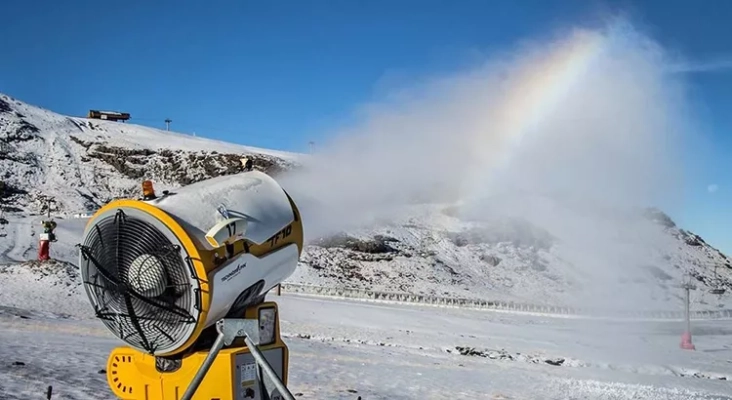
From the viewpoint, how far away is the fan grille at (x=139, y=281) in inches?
253

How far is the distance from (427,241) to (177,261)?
60187 millimetres

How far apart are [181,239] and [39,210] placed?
59973mm

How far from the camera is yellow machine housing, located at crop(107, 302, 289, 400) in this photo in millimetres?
6297

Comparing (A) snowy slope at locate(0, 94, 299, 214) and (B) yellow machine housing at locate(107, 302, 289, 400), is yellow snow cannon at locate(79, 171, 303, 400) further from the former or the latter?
(A) snowy slope at locate(0, 94, 299, 214)

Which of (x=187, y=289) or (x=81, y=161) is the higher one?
(x=81, y=161)

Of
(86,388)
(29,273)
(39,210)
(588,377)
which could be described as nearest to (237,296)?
(86,388)

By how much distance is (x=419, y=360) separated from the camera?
1838cm

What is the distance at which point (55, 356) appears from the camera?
13.2 metres

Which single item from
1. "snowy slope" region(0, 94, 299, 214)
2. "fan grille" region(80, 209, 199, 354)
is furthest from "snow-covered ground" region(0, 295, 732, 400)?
"snowy slope" region(0, 94, 299, 214)

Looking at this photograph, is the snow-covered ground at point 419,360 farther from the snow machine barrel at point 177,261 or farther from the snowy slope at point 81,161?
the snowy slope at point 81,161

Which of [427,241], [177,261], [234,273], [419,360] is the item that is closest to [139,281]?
[177,261]

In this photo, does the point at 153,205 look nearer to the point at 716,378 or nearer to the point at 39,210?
the point at 716,378

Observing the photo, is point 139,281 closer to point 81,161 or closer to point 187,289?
point 187,289

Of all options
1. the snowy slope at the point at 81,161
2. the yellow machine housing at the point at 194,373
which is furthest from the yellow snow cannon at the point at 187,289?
the snowy slope at the point at 81,161
